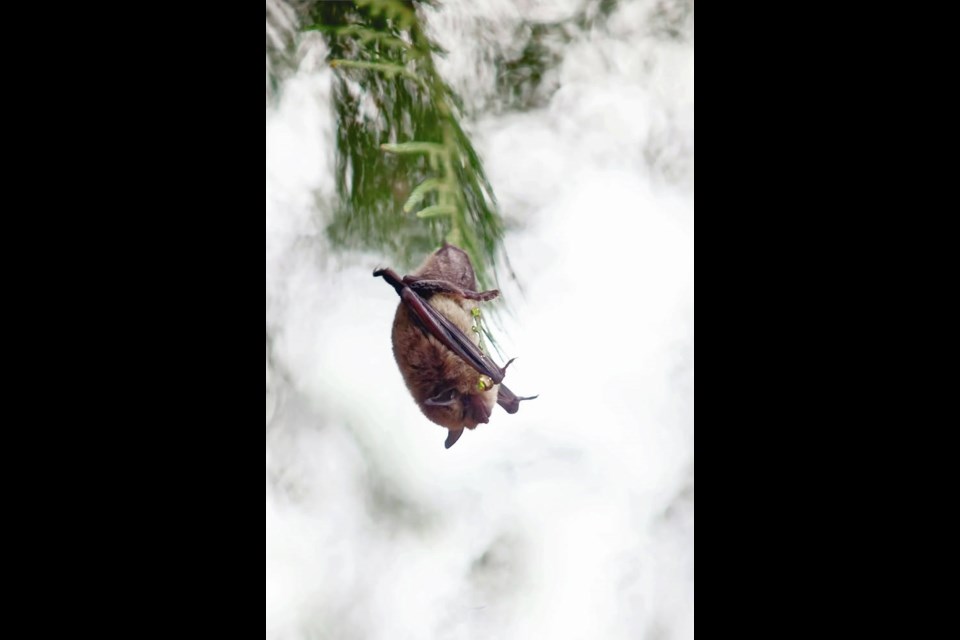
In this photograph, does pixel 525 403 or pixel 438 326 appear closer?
pixel 438 326

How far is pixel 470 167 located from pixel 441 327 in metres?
0.47

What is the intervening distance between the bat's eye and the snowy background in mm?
164

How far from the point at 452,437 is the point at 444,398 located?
0.43ft

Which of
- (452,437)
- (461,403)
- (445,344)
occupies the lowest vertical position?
(452,437)

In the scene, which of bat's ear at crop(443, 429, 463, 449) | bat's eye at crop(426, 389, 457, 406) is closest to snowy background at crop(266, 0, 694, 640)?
bat's ear at crop(443, 429, 463, 449)

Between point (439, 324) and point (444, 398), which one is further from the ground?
point (439, 324)

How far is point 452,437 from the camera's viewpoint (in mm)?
2004

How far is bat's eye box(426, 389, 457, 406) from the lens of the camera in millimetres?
1927

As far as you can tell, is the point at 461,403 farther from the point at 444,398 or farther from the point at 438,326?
the point at 438,326

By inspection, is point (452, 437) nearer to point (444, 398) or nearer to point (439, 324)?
point (444, 398)

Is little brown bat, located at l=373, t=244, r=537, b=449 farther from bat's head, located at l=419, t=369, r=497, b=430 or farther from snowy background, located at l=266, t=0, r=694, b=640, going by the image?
snowy background, located at l=266, t=0, r=694, b=640

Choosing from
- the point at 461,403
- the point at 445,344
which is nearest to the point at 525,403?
the point at 461,403

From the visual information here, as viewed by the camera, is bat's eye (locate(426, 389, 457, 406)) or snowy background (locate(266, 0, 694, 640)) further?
snowy background (locate(266, 0, 694, 640))

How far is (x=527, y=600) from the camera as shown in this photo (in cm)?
213
